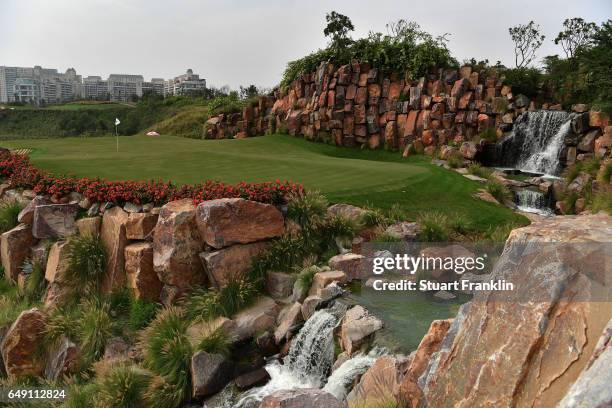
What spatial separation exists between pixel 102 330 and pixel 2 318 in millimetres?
2841

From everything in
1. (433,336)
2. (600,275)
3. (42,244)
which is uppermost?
(600,275)

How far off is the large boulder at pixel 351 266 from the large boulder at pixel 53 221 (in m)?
6.58

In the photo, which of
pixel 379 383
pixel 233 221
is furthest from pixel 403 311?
pixel 233 221

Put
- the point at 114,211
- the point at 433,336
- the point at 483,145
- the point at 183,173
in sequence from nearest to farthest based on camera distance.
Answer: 1. the point at 433,336
2. the point at 114,211
3. the point at 183,173
4. the point at 483,145

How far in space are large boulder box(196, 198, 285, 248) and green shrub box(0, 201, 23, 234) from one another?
6.05 metres

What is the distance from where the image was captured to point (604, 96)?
17.7m

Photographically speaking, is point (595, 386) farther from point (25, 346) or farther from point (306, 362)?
point (25, 346)

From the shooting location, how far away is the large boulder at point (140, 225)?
11156mm

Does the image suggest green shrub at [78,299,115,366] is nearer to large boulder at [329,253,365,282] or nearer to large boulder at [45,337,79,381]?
large boulder at [45,337,79,381]

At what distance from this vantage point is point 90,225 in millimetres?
11680

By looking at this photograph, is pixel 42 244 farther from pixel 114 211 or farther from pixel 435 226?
pixel 435 226

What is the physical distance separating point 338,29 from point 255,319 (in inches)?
817

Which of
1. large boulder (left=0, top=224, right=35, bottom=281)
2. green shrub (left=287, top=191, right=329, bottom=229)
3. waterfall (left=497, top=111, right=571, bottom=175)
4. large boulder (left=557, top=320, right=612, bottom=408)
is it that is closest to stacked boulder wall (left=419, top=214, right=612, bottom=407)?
large boulder (left=557, top=320, right=612, bottom=408)

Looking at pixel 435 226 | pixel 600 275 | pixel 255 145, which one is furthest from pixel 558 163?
pixel 600 275
